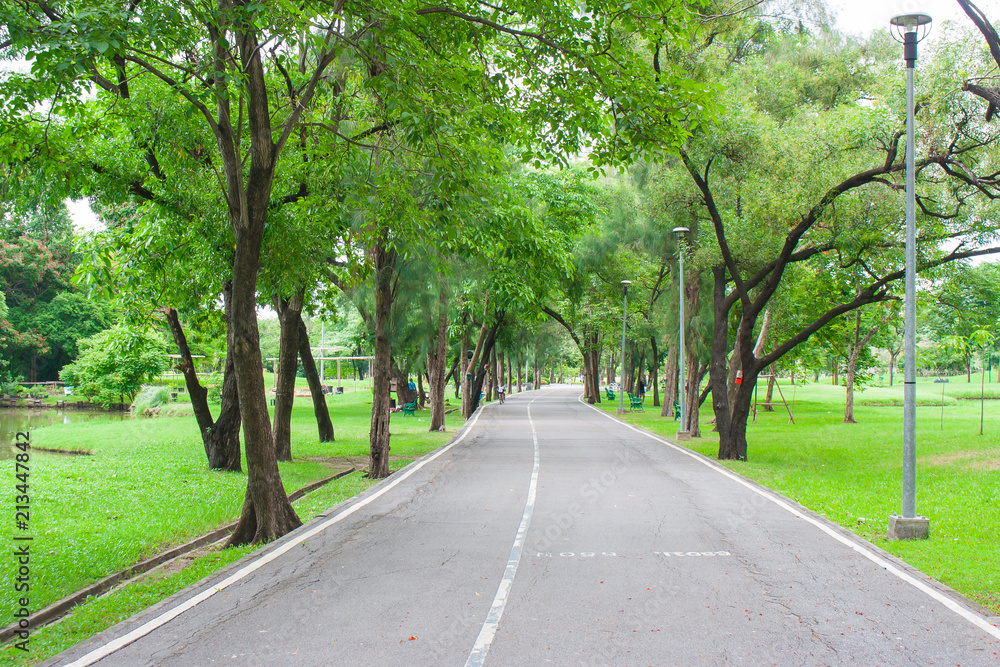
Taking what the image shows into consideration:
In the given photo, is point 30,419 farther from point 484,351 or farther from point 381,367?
point 381,367

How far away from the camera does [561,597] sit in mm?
6160

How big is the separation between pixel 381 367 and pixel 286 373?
2.28m

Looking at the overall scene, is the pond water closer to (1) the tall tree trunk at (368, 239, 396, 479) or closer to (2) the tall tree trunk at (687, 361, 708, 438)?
(1) the tall tree trunk at (368, 239, 396, 479)

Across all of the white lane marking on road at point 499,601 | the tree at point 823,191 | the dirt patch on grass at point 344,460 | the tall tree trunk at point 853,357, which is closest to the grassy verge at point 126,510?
the dirt patch on grass at point 344,460

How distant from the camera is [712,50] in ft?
58.2

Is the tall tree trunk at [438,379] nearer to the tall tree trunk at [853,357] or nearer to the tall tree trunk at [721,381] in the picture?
the tall tree trunk at [721,381]

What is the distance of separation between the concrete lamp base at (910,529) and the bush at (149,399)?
34979 mm

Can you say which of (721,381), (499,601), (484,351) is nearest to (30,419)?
(484,351)

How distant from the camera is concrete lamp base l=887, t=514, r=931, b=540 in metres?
8.66

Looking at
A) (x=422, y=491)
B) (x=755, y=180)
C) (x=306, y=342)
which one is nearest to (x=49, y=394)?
(x=306, y=342)

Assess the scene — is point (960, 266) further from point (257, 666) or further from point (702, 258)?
point (257, 666)

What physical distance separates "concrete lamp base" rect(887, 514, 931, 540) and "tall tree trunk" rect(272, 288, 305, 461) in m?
11.5

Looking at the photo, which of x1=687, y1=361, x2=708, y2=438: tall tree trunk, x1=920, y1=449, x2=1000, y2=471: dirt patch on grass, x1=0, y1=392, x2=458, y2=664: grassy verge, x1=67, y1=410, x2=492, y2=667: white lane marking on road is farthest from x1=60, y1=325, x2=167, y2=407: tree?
x1=920, y1=449, x2=1000, y2=471: dirt patch on grass

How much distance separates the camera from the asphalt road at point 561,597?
4.90m
